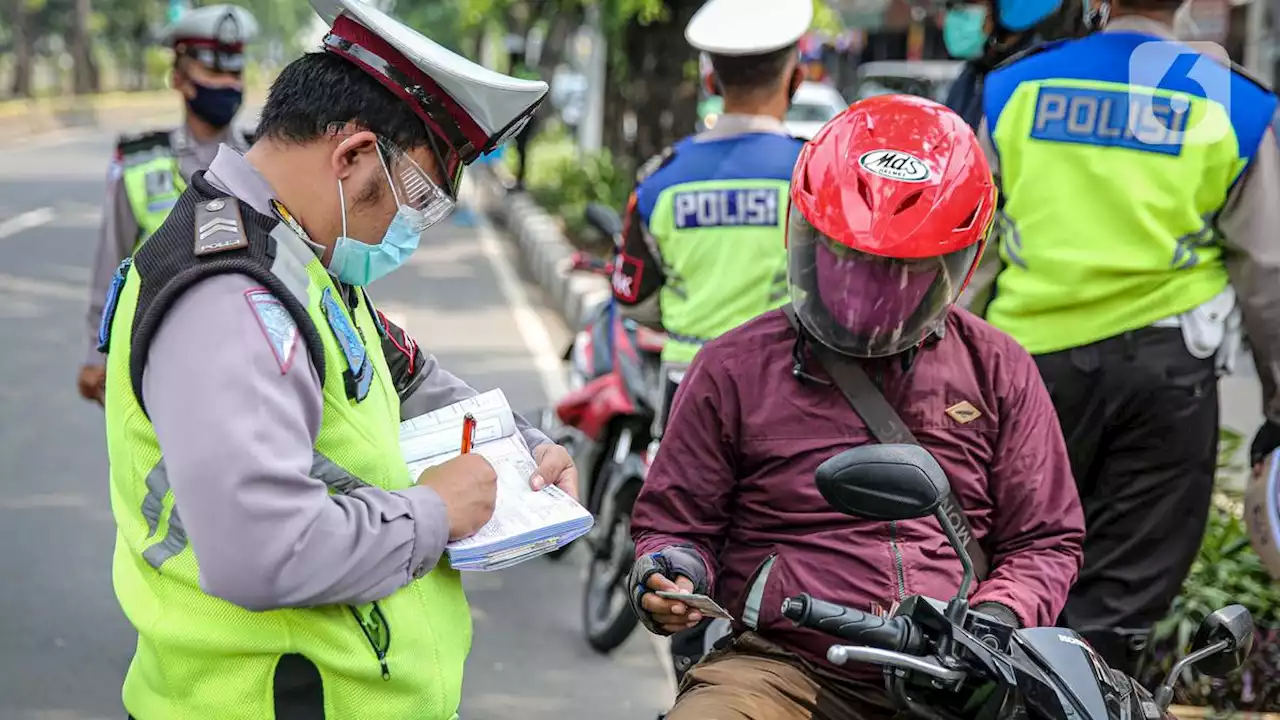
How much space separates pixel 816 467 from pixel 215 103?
10.1 ft

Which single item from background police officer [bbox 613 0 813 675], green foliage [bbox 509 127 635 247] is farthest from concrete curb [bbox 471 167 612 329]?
background police officer [bbox 613 0 813 675]

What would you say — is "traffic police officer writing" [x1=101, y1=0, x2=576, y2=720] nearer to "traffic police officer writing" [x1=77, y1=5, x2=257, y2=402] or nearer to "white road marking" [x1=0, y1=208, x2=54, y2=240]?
"traffic police officer writing" [x1=77, y1=5, x2=257, y2=402]

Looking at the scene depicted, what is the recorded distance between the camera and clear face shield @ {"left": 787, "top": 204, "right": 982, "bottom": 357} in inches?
106

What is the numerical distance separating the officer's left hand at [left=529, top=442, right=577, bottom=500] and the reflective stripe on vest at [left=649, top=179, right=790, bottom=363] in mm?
2016

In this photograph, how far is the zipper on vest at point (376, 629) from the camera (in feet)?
7.12

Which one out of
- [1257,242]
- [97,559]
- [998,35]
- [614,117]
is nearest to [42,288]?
[614,117]

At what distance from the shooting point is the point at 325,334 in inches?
83.5

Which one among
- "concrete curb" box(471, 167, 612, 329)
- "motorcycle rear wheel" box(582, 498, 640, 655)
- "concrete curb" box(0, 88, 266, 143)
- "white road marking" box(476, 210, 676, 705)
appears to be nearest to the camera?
"motorcycle rear wheel" box(582, 498, 640, 655)

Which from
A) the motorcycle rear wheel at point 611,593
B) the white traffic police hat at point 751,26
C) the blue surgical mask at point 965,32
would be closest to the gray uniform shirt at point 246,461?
the white traffic police hat at point 751,26

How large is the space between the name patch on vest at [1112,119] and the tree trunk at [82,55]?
4719cm

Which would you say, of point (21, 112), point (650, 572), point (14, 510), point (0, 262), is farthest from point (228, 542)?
point (21, 112)

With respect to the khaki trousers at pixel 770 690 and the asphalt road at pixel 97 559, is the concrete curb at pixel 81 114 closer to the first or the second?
the asphalt road at pixel 97 559

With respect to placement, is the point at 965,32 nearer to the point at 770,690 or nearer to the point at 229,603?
the point at 770,690

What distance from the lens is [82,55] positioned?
49.3 metres
